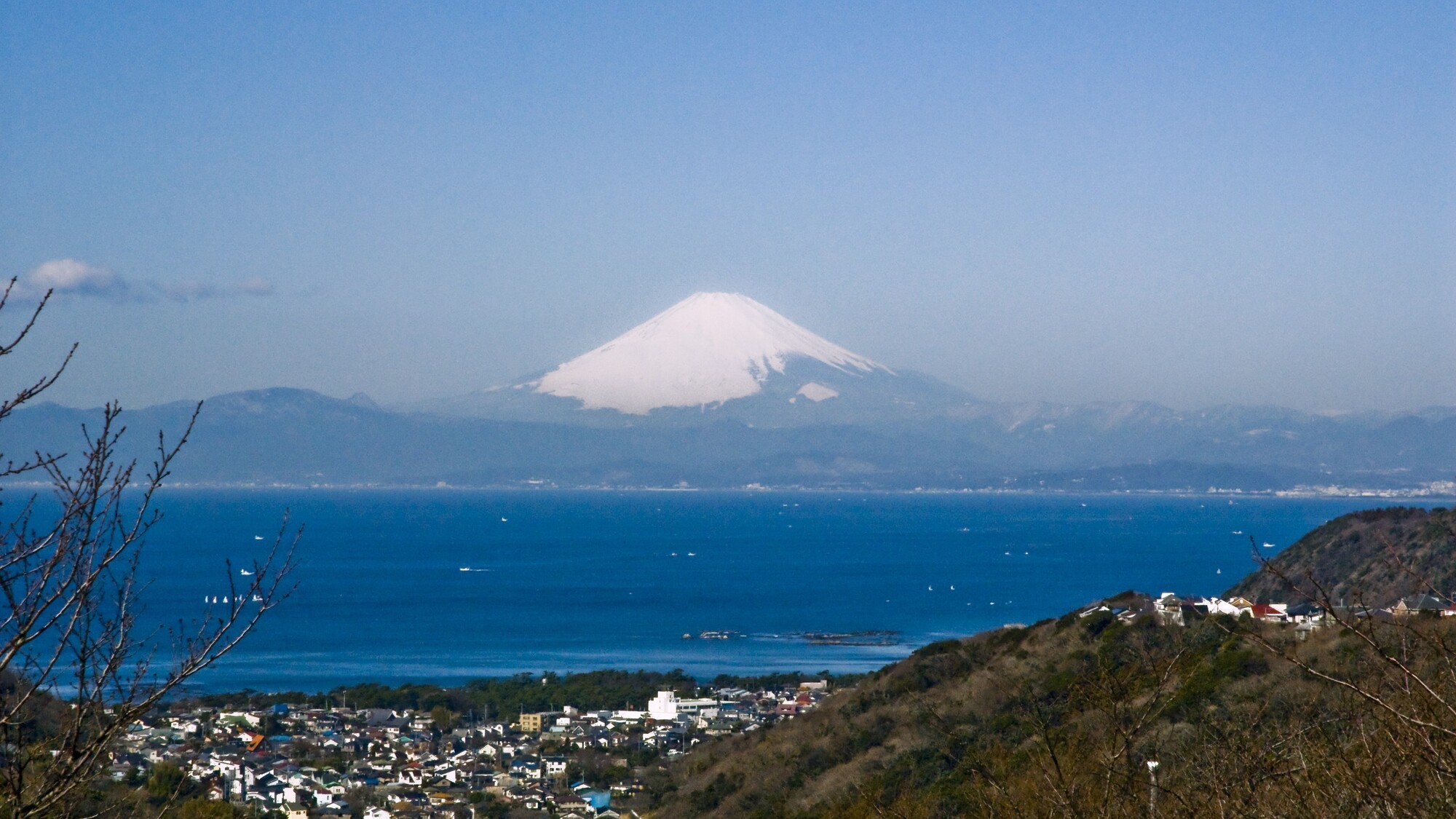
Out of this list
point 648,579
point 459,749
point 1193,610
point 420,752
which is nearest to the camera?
point 1193,610

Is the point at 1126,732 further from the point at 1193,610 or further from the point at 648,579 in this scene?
the point at 648,579

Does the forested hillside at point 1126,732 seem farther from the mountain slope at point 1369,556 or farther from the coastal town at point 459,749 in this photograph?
the mountain slope at point 1369,556

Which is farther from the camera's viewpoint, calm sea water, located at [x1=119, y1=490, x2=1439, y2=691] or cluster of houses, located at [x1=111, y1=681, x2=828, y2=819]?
calm sea water, located at [x1=119, y1=490, x2=1439, y2=691]

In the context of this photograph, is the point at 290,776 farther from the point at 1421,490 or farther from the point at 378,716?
the point at 1421,490

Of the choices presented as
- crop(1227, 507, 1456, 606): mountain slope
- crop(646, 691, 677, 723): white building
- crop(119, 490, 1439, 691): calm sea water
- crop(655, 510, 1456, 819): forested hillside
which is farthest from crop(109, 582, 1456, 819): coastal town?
crop(119, 490, 1439, 691): calm sea water

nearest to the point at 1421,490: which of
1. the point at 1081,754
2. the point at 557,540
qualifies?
the point at 557,540

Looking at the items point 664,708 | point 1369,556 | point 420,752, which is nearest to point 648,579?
point 664,708

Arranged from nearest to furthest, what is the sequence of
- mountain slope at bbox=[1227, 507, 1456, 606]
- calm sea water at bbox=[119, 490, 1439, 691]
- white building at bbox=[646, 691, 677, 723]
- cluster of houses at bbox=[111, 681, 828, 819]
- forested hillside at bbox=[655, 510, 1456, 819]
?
forested hillside at bbox=[655, 510, 1456, 819], cluster of houses at bbox=[111, 681, 828, 819], mountain slope at bbox=[1227, 507, 1456, 606], white building at bbox=[646, 691, 677, 723], calm sea water at bbox=[119, 490, 1439, 691]

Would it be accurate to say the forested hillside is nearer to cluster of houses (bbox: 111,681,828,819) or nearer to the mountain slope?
the mountain slope
